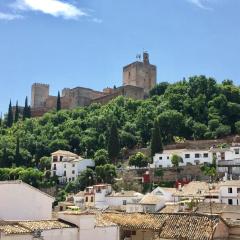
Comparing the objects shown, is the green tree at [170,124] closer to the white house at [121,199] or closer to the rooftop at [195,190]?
the white house at [121,199]

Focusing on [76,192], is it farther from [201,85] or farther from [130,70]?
[130,70]

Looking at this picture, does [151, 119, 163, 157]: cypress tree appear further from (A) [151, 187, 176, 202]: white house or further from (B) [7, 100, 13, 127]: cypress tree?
(B) [7, 100, 13, 127]: cypress tree

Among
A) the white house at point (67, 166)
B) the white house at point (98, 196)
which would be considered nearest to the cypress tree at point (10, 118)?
the white house at point (67, 166)

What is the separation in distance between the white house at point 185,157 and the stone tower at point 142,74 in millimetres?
42608

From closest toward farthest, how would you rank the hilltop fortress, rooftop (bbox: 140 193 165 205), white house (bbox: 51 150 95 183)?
1. rooftop (bbox: 140 193 165 205)
2. white house (bbox: 51 150 95 183)
3. the hilltop fortress

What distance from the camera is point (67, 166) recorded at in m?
73.2

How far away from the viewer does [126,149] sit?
266 ft

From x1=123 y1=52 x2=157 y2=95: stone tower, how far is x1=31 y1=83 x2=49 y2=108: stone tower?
1926 centimetres

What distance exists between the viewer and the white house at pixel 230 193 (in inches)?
1930

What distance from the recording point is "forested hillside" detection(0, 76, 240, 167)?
81.3 meters

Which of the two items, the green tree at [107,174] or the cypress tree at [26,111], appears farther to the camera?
the cypress tree at [26,111]

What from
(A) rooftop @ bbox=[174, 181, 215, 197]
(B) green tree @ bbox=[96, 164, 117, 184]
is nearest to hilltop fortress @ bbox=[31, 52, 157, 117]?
(B) green tree @ bbox=[96, 164, 117, 184]

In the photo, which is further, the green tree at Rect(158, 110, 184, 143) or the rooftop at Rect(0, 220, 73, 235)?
the green tree at Rect(158, 110, 184, 143)

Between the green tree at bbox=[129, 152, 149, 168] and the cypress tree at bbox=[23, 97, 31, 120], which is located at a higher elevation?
the cypress tree at bbox=[23, 97, 31, 120]
